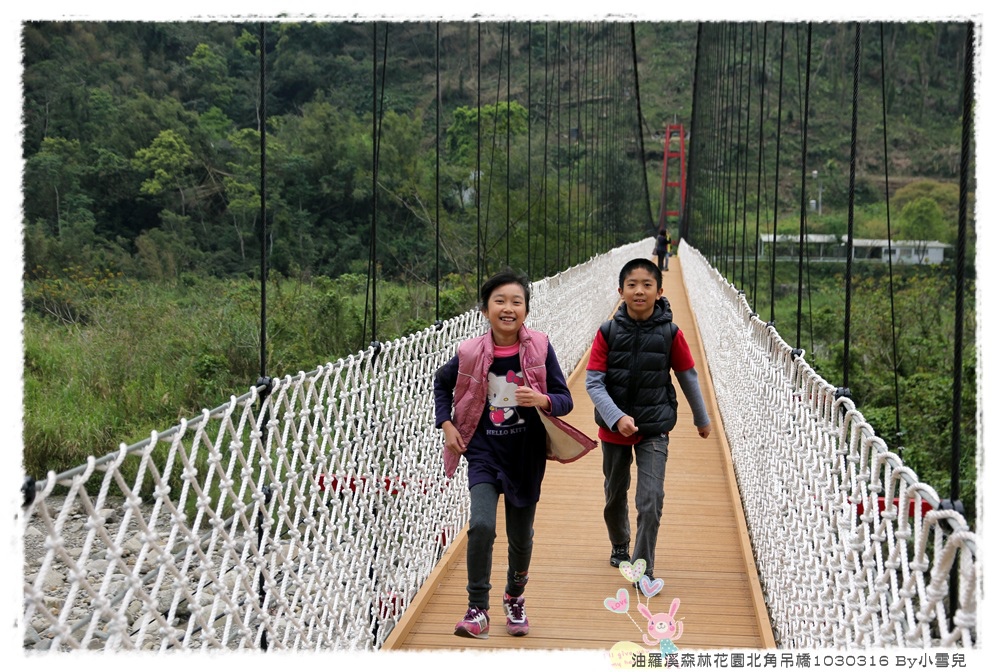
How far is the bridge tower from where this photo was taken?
110 ft

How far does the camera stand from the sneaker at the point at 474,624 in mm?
1934

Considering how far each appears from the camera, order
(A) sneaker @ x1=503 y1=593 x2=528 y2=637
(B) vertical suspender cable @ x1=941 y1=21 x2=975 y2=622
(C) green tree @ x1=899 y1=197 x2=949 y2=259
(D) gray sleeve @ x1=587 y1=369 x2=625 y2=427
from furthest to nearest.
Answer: (C) green tree @ x1=899 y1=197 x2=949 y2=259, (D) gray sleeve @ x1=587 y1=369 x2=625 y2=427, (A) sneaker @ x1=503 y1=593 x2=528 y2=637, (B) vertical suspender cable @ x1=941 y1=21 x2=975 y2=622

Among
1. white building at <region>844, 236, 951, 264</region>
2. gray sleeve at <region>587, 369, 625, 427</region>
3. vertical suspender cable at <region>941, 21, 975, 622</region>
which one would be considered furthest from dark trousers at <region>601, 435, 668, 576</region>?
white building at <region>844, 236, 951, 264</region>

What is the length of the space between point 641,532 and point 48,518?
1572 millimetres

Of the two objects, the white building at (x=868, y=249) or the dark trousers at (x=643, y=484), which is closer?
the dark trousers at (x=643, y=484)

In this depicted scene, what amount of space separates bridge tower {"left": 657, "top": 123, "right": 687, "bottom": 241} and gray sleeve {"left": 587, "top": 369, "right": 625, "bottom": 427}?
29.0 m

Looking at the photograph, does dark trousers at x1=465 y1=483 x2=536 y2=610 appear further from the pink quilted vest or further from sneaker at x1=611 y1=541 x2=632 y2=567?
sneaker at x1=611 y1=541 x2=632 y2=567

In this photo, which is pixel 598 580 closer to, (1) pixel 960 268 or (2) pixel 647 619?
(2) pixel 647 619

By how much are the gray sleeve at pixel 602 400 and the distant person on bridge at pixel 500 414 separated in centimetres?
24

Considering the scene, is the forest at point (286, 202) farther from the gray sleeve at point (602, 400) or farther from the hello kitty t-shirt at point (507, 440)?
the hello kitty t-shirt at point (507, 440)

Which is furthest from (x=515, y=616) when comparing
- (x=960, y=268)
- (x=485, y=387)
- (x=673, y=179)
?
(x=673, y=179)

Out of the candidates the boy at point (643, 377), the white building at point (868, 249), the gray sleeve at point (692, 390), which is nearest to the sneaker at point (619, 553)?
the boy at point (643, 377)

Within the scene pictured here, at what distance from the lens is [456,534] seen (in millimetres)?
2793

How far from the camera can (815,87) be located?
29.3 m
